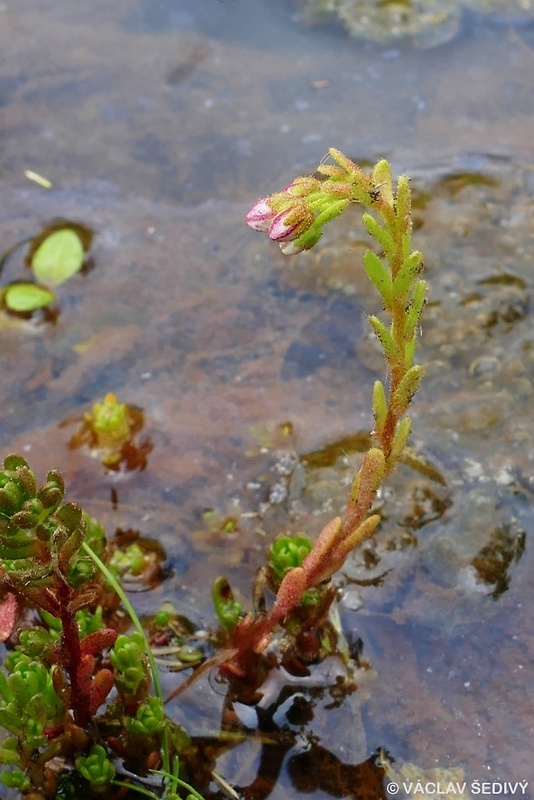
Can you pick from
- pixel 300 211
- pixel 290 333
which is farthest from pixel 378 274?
pixel 290 333

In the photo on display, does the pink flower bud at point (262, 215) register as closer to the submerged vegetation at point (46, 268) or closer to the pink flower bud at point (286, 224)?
the pink flower bud at point (286, 224)

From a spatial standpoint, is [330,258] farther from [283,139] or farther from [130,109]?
[130,109]

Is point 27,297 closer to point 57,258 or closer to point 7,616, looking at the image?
point 57,258

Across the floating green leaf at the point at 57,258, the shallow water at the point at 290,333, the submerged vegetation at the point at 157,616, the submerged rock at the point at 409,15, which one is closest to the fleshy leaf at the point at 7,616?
the submerged vegetation at the point at 157,616

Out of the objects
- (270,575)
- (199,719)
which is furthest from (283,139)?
(199,719)

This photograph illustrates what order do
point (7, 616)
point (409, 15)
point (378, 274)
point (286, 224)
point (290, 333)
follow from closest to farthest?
point (286, 224), point (378, 274), point (7, 616), point (290, 333), point (409, 15)
